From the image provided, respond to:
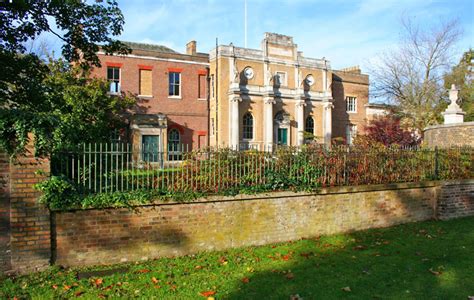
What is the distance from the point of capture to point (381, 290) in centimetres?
547

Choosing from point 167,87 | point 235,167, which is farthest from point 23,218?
point 167,87

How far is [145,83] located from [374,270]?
24.4 metres

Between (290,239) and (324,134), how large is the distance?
89.7ft

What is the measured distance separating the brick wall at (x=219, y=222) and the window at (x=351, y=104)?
96.1ft

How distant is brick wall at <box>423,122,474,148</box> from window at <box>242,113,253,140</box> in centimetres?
1570

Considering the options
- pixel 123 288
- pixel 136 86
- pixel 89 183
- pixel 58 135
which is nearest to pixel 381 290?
pixel 123 288

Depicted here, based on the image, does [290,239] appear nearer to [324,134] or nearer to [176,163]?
[176,163]

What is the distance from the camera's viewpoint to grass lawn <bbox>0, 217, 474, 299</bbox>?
5.36 m

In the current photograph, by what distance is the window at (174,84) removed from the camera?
2880cm

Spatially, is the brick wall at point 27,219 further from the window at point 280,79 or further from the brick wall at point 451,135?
the window at point 280,79

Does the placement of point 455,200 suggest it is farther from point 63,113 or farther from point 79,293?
point 63,113

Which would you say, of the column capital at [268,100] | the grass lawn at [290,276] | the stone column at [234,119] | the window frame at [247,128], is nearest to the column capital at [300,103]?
the column capital at [268,100]

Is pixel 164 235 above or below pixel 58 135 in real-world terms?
below

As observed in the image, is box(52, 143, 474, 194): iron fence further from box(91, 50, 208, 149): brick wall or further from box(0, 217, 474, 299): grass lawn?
box(91, 50, 208, 149): brick wall
